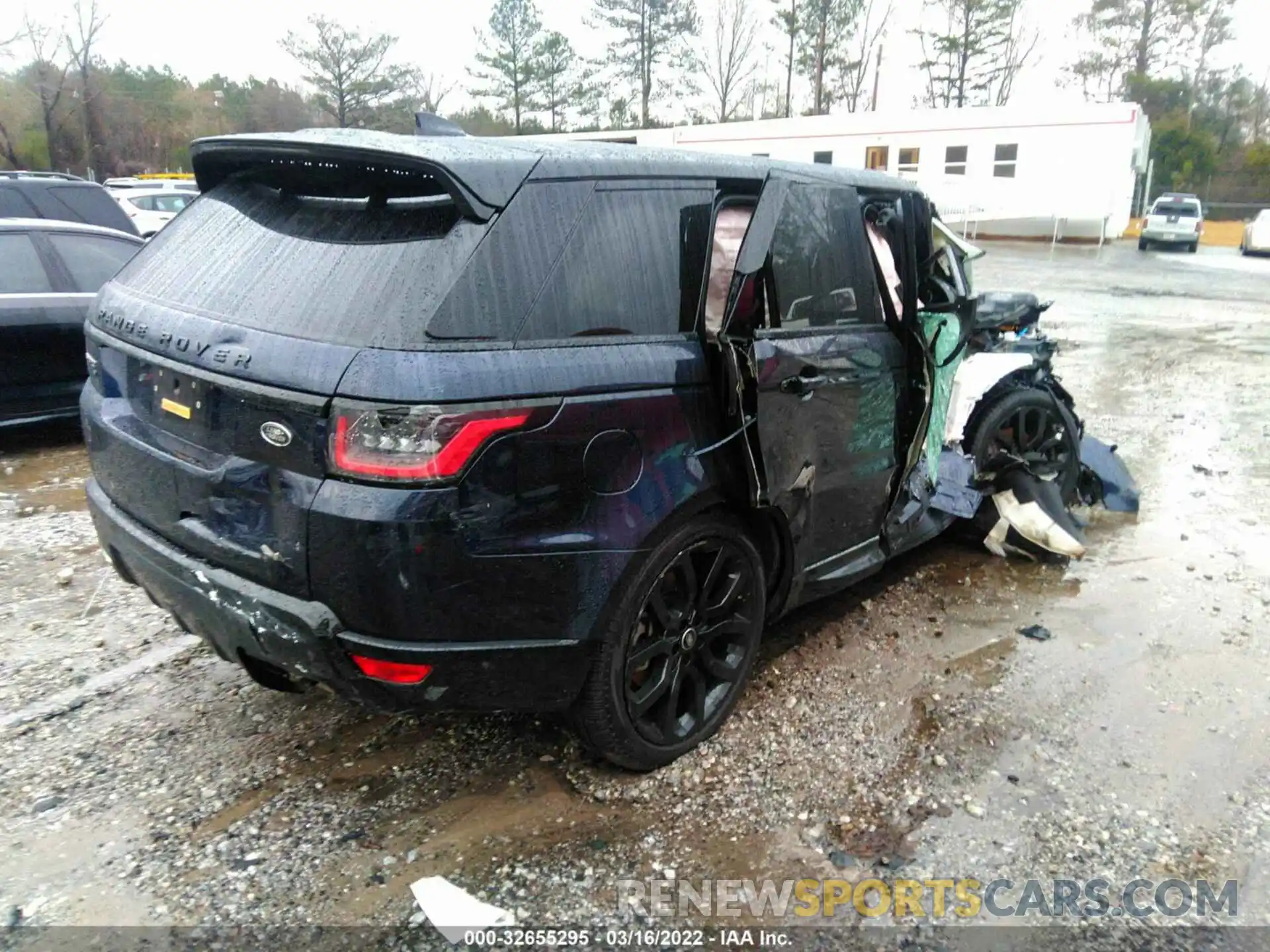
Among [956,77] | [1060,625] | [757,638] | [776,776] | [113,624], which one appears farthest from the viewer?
[956,77]

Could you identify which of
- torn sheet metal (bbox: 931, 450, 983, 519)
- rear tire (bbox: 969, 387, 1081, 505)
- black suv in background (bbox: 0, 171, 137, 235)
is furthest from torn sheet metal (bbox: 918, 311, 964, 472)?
black suv in background (bbox: 0, 171, 137, 235)

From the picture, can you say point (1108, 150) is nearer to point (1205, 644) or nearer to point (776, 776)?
point (1205, 644)

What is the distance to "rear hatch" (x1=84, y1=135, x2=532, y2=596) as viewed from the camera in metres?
2.22

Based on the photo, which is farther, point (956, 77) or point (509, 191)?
point (956, 77)

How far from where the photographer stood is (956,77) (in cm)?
4847

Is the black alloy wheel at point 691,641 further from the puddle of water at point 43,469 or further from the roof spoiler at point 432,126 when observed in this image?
the puddle of water at point 43,469

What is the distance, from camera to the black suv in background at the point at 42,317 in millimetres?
5980

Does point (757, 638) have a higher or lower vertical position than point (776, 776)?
higher

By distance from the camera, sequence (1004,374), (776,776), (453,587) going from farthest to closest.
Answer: (1004,374) → (776,776) → (453,587)

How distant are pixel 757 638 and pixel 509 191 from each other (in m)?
1.75

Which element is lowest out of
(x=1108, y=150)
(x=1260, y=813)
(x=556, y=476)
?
(x=1260, y=813)

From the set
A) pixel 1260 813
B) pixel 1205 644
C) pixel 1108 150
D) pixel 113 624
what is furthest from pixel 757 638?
pixel 1108 150

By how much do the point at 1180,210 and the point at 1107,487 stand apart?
2756 cm

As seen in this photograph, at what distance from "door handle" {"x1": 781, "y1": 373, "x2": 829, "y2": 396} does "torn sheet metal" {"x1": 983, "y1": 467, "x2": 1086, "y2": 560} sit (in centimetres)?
218
